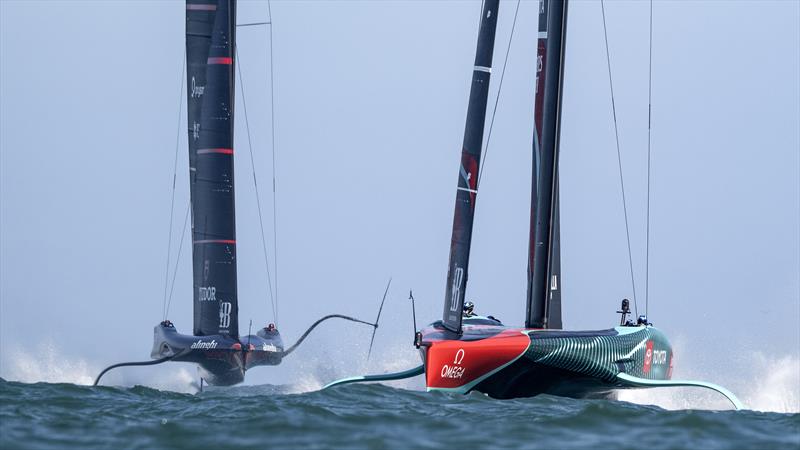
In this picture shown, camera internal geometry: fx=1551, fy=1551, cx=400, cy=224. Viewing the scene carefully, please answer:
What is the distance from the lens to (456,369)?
18.1m

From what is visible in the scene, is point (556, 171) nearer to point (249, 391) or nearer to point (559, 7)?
point (559, 7)

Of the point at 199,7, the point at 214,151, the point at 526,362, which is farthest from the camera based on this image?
the point at 199,7

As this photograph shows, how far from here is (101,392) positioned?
57.3ft

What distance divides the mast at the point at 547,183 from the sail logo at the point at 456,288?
1031mm

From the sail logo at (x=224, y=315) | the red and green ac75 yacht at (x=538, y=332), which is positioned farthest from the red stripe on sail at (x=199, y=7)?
the red and green ac75 yacht at (x=538, y=332)

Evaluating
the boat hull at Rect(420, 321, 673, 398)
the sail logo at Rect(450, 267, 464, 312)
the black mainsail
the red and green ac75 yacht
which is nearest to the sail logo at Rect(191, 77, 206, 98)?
the black mainsail

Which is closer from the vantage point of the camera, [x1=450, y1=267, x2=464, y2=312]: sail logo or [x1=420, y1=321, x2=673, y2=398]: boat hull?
[x1=420, y1=321, x2=673, y2=398]: boat hull

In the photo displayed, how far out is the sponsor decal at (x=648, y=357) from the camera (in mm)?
19656

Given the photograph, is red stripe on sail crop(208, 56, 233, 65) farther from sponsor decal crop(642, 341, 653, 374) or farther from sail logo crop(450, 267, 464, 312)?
sponsor decal crop(642, 341, 653, 374)

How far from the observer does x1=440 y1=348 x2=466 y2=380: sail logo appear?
59.3 feet

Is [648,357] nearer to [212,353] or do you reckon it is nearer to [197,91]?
[212,353]

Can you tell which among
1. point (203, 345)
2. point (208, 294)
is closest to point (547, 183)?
point (203, 345)

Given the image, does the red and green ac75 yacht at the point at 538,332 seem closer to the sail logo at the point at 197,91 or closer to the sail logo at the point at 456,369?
the sail logo at the point at 456,369

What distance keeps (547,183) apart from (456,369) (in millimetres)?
→ 3325
